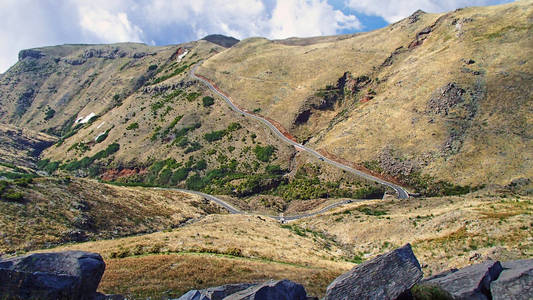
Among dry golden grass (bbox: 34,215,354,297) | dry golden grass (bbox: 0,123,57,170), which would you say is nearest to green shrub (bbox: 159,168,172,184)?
dry golden grass (bbox: 34,215,354,297)

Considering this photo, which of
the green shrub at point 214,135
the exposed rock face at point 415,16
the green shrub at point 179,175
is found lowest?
the green shrub at point 179,175

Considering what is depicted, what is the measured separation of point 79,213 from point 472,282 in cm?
3976

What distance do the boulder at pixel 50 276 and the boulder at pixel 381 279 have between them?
9.48 m

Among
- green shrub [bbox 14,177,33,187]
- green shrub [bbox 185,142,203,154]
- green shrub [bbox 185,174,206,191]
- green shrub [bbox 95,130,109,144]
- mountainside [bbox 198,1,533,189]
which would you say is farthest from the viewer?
green shrub [bbox 95,130,109,144]

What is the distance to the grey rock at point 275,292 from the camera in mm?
11141

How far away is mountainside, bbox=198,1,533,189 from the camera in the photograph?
203 ft

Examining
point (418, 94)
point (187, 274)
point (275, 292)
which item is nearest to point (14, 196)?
point (187, 274)

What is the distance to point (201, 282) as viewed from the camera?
739 inches

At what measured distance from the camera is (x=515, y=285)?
36.3ft

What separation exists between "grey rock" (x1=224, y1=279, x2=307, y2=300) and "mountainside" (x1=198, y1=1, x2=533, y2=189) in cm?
5593

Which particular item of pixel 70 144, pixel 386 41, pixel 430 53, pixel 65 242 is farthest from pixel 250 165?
pixel 70 144

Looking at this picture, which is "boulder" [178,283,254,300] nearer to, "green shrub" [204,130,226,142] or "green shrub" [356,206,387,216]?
"green shrub" [356,206,387,216]

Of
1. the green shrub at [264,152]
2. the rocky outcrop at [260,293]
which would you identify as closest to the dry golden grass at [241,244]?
the rocky outcrop at [260,293]

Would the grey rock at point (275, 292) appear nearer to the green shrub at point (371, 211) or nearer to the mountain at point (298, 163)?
the mountain at point (298, 163)
